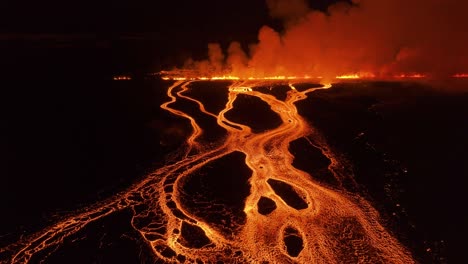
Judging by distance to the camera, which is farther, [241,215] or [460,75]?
[460,75]

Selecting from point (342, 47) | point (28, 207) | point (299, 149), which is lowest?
point (28, 207)

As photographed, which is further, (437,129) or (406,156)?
(437,129)

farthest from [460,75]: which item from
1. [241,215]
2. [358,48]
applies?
[241,215]

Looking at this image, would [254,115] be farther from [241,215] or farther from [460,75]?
[460,75]

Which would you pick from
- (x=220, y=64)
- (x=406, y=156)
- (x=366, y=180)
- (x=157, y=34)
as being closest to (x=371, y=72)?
(x=220, y=64)

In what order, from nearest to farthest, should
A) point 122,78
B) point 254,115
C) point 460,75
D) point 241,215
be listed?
point 241,215, point 254,115, point 122,78, point 460,75

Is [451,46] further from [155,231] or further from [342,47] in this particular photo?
[155,231]

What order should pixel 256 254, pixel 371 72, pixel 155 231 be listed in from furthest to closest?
pixel 371 72 → pixel 155 231 → pixel 256 254

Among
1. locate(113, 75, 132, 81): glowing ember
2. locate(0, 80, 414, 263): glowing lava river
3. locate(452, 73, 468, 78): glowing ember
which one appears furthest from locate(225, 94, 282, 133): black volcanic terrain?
locate(452, 73, 468, 78): glowing ember
